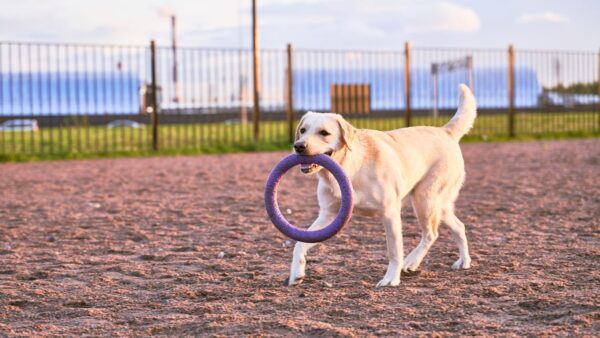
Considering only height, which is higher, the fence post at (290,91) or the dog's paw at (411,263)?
the fence post at (290,91)

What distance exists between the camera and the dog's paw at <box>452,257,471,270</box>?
5648 mm

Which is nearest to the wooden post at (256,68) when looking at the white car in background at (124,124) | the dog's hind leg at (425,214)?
the white car in background at (124,124)

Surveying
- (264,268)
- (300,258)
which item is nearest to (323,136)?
(300,258)

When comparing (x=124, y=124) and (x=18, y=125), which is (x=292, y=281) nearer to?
(x=124, y=124)

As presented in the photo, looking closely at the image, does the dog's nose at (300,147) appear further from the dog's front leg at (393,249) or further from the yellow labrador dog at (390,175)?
the dog's front leg at (393,249)

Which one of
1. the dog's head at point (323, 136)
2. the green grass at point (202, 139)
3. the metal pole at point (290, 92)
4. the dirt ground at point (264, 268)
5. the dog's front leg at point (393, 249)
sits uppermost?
the metal pole at point (290, 92)

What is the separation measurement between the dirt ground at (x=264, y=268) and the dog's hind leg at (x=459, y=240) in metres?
0.07

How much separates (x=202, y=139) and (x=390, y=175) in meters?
15.0

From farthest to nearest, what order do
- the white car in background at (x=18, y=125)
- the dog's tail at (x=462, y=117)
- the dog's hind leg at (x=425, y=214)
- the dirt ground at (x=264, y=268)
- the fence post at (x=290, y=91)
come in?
the fence post at (x=290, y=91)
the white car in background at (x=18, y=125)
the dog's tail at (x=462, y=117)
the dog's hind leg at (x=425, y=214)
the dirt ground at (x=264, y=268)

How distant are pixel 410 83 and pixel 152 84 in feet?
20.6

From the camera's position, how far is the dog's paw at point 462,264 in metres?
5.65

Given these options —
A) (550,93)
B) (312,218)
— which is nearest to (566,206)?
(312,218)

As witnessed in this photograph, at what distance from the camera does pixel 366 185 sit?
516cm

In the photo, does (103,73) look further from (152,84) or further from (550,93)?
(550,93)
